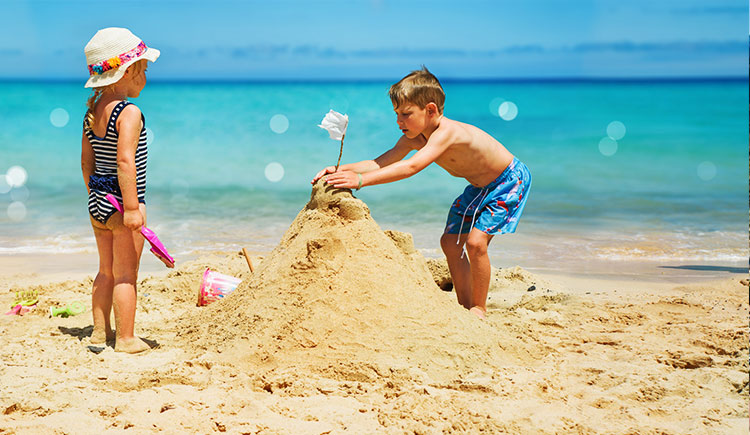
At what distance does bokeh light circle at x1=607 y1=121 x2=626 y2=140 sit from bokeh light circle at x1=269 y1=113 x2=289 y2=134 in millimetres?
10001

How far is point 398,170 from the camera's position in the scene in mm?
3664

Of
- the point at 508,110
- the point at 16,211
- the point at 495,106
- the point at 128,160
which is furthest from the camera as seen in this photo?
the point at 495,106

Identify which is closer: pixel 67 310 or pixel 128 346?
pixel 128 346

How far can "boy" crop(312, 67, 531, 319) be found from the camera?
382 cm

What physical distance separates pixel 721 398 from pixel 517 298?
1791mm

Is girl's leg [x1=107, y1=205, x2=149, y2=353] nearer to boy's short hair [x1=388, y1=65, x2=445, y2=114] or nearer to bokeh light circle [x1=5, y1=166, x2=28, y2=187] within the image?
boy's short hair [x1=388, y1=65, x2=445, y2=114]

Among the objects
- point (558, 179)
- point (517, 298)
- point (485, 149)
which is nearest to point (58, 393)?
point (485, 149)

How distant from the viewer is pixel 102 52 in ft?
11.1

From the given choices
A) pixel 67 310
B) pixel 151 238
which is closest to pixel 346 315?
pixel 151 238

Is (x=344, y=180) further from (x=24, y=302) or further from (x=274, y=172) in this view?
(x=274, y=172)

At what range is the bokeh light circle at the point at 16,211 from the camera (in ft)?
27.4

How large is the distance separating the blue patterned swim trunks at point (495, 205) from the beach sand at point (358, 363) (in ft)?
1.28

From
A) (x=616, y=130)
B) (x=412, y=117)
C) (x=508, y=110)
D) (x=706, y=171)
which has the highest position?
(x=508, y=110)

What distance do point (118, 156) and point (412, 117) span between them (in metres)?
1.54
